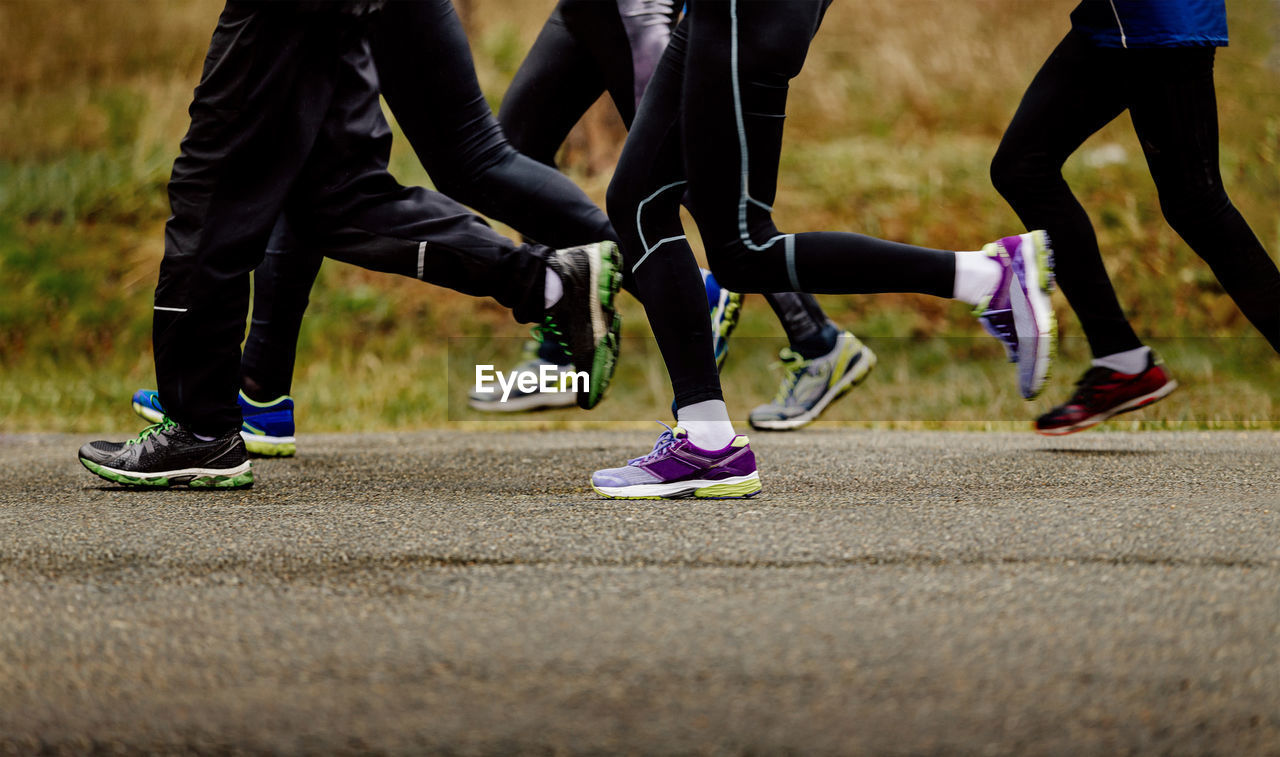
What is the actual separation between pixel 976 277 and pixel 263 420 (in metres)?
2.09

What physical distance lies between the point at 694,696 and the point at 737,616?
33 centimetres

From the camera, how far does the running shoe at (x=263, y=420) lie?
3.71 meters

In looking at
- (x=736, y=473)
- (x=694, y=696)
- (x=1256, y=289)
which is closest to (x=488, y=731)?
(x=694, y=696)

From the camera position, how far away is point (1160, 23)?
10.6 feet

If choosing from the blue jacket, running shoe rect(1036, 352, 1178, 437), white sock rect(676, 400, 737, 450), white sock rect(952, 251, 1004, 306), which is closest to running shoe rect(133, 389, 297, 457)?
white sock rect(676, 400, 737, 450)

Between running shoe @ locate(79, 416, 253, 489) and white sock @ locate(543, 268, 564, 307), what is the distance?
82cm

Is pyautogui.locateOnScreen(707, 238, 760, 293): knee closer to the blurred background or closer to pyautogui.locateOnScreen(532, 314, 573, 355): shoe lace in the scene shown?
pyautogui.locateOnScreen(532, 314, 573, 355): shoe lace

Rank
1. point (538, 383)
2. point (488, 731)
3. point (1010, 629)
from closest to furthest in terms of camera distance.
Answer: point (488, 731), point (1010, 629), point (538, 383)

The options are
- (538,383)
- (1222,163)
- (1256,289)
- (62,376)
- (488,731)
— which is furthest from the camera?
(1222,163)

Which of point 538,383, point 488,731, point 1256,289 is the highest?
point 1256,289

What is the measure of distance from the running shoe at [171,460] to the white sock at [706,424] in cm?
114

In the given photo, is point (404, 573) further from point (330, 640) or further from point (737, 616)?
point (737, 616)

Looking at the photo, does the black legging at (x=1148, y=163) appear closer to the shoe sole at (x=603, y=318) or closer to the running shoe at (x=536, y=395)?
the shoe sole at (x=603, y=318)

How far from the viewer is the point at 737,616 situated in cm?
181
